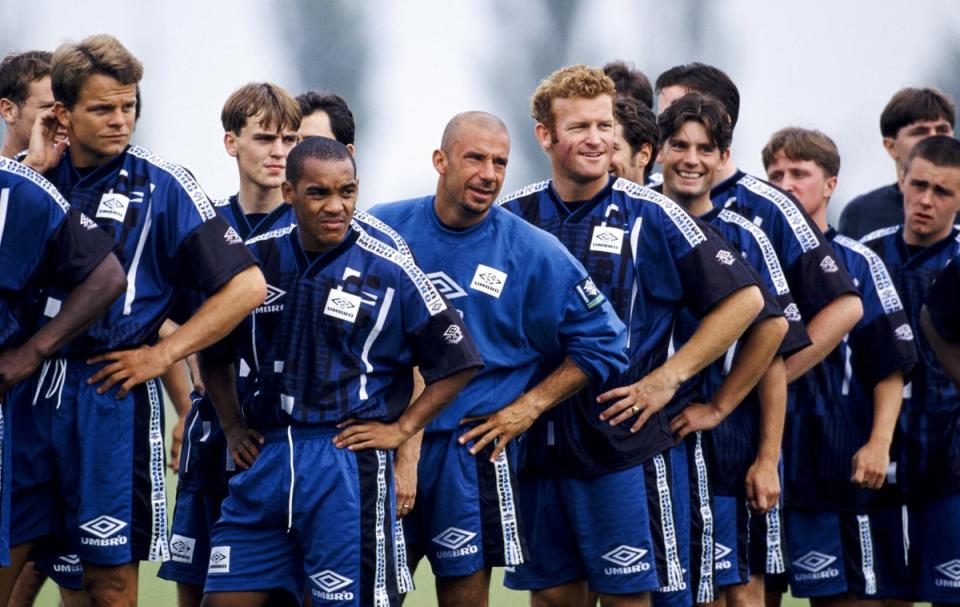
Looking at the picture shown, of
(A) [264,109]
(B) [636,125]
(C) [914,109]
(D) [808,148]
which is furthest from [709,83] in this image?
(A) [264,109]

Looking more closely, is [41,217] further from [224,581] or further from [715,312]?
[715,312]

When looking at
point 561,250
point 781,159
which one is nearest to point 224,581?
point 561,250

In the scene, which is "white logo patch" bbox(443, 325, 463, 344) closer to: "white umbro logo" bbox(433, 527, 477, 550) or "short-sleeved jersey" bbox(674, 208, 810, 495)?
"white umbro logo" bbox(433, 527, 477, 550)

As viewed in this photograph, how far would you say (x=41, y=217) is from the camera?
490 cm

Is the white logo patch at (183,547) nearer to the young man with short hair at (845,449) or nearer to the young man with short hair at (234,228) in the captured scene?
the young man with short hair at (234,228)

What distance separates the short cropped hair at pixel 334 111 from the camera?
6.77 meters

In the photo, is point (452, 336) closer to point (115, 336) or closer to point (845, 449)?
point (115, 336)

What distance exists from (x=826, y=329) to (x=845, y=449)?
23.7 inches

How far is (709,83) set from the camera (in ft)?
23.1

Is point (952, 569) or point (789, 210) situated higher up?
point (789, 210)

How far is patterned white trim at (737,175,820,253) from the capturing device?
20.7 ft

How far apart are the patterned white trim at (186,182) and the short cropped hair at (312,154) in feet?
1.06

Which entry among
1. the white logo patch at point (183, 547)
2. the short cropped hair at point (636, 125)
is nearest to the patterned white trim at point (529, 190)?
the short cropped hair at point (636, 125)

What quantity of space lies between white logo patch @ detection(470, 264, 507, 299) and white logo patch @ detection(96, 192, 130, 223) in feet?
3.81
